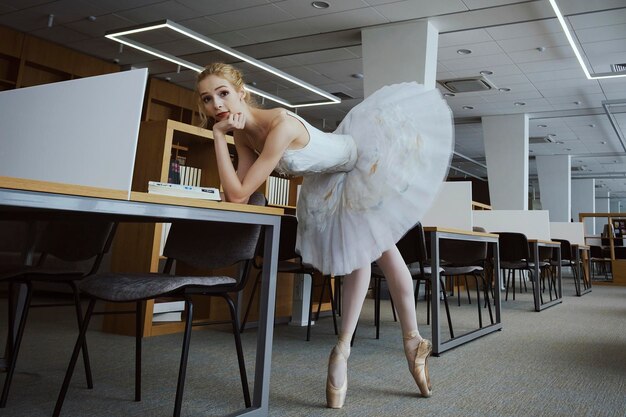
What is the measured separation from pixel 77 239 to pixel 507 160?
8.90 metres

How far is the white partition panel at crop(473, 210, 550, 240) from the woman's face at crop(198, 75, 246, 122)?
492cm

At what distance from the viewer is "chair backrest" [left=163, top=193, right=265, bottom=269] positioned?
1.66 metres

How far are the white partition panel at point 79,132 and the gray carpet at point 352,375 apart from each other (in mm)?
800

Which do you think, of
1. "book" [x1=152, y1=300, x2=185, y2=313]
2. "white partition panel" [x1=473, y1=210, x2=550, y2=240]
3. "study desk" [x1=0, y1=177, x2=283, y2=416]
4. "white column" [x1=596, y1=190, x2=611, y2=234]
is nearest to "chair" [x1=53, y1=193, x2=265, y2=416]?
"study desk" [x1=0, y1=177, x2=283, y2=416]

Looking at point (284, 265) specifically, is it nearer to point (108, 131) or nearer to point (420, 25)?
point (108, 131)

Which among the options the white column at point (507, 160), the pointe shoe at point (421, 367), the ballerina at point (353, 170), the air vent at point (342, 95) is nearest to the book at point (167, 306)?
the ballerina at point (353, 170)

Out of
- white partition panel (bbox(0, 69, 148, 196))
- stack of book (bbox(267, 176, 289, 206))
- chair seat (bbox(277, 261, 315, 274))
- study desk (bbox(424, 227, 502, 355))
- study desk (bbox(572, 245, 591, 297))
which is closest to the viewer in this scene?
white partition panel (bbox(0, 69, 148, 196))

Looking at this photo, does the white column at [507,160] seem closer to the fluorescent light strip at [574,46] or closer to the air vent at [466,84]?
the air vent at [466,84]

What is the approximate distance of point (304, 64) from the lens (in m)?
7.58

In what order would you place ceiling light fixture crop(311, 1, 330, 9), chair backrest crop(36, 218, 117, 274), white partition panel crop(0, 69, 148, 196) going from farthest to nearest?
1. ceiling light fixture crop(311, 1, 330, 9)
2. chair backrest crop(36, 218, 117, 274)
3. white partition panel crop(0, 69, 148, 196)

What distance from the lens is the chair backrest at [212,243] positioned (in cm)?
166

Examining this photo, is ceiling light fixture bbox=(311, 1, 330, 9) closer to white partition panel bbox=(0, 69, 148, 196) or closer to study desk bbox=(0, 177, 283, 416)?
study desk bbox=(0, 177, 283, 416)

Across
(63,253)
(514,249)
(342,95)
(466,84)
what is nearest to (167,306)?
(63,253)

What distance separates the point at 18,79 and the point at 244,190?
21.6 ft
